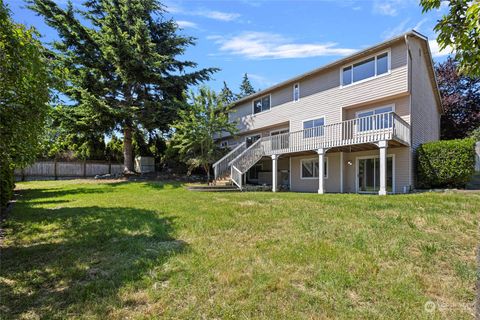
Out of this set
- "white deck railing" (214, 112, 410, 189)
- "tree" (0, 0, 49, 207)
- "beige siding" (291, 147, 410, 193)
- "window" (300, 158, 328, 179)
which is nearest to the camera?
"tree" (0, 0, 49, 207)

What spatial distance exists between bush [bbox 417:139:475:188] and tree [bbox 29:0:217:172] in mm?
14599

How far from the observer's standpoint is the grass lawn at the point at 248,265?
316 centimetres

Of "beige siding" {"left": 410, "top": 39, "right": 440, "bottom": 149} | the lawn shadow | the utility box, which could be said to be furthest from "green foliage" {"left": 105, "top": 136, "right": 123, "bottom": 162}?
"beige siding" {"left": 410, "top": 39, "right": 440, "bottom": 149}

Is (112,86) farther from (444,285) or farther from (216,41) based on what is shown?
(444,285)

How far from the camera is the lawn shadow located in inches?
133

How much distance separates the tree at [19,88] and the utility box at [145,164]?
64.6ft

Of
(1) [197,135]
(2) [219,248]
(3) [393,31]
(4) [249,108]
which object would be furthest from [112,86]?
(2) [219,248]

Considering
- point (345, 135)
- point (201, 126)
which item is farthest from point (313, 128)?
point (201, 126)

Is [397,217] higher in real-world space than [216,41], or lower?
lower

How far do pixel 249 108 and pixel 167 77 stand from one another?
6.52 metres

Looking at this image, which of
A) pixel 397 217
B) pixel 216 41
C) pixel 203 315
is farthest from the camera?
pixel 216 41

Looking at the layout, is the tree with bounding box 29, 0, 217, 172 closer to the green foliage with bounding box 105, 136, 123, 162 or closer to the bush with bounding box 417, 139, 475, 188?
the green foliage with bounding box 105, 136, 123, 162

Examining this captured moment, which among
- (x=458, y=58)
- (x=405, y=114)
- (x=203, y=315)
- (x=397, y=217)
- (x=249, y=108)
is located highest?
(x=249, y=108)

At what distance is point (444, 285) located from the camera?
11.4ft
